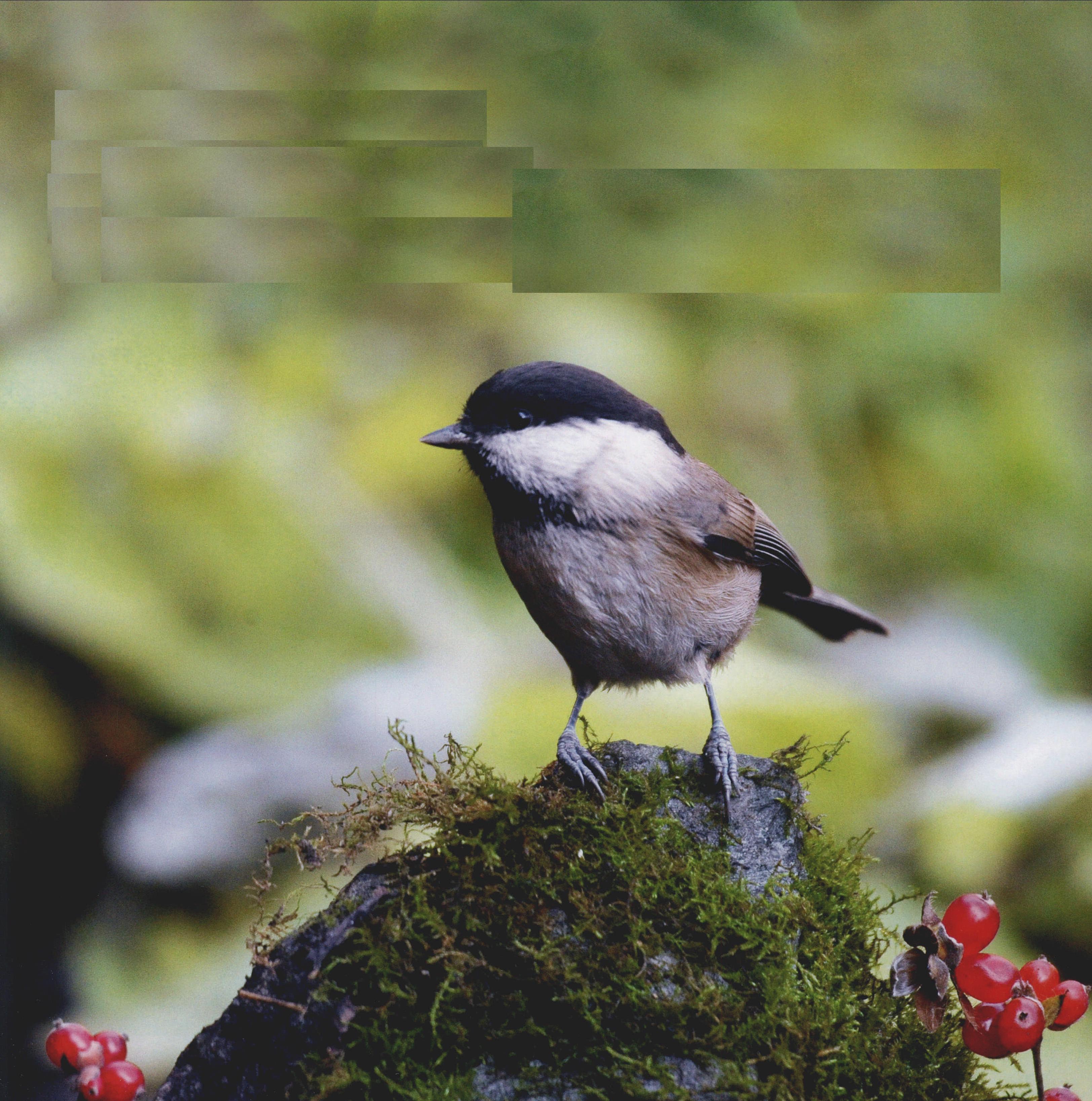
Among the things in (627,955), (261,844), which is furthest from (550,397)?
(261,844)

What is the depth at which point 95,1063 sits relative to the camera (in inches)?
51.1

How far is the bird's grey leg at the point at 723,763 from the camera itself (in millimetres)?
1352

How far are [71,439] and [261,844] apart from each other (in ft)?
3.27

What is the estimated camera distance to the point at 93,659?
7.28ft

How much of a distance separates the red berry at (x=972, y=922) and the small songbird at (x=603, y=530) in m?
0.30

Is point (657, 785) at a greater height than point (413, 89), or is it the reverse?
point (413, 89)

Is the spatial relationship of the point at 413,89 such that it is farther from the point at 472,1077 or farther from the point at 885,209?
the point at 472,1077
